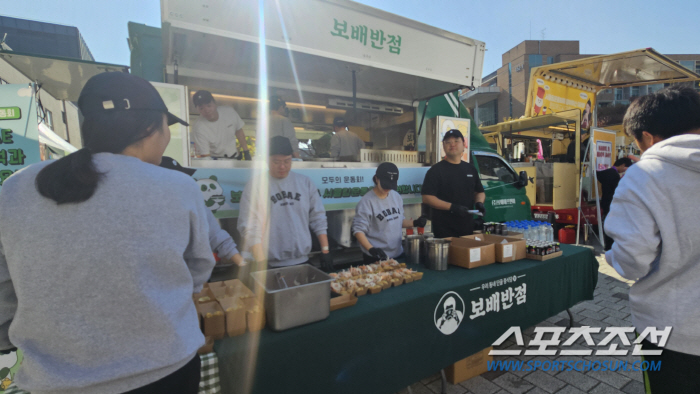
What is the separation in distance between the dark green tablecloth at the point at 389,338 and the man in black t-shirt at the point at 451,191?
0.81 meters

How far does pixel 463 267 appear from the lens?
2416mm

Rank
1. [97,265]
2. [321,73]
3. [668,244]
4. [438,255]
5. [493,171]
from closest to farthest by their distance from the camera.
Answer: [97,265] < [668,244] < [438,255] < [321,73] < [493,171]

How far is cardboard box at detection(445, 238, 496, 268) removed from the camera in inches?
93.2

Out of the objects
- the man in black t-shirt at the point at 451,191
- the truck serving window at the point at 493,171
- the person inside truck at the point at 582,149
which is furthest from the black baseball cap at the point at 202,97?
the person inside truck at the point at 582,149

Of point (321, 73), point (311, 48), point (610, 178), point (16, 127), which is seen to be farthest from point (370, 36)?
point (610, 178)

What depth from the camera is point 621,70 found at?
6.89 meters

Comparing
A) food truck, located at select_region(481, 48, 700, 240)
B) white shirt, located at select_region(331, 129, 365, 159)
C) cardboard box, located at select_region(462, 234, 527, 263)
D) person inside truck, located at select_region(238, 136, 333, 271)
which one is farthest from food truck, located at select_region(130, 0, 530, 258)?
food truck, located at select_region(481, 48, 700, 240)

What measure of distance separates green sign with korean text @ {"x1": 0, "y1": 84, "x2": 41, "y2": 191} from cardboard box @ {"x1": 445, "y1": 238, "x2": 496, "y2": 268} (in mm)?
3701

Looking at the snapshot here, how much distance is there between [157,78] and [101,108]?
2.73 meters

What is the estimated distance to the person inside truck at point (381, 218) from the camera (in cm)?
270

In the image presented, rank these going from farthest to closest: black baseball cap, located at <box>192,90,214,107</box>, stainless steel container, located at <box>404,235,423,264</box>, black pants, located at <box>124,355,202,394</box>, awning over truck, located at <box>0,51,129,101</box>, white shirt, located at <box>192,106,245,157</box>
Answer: white shirt, located at <box>192,106,245,157</box>
black baseball cap, located at <box>192,90,214,107</box>
awning over truck, located at <box>0,51,129,101</box>
stainless steel container, located at <box>404,235,423,264</box>
black pants, located at <box>124,355,202,394</box>

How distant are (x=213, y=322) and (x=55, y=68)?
3.64 m

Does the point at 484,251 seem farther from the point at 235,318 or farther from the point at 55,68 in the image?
the point at 55,68

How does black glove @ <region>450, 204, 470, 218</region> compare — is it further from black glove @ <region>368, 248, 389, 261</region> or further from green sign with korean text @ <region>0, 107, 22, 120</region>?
green sign with korean text @ <region>0, 107, 22, 120</region>
